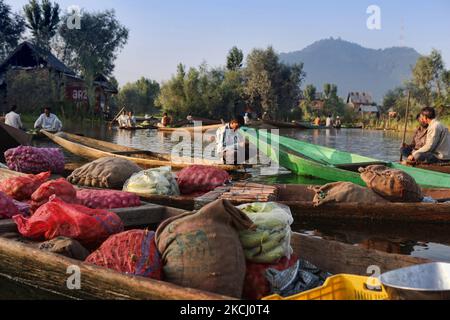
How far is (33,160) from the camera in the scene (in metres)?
7.79

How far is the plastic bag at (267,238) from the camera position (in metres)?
3.14

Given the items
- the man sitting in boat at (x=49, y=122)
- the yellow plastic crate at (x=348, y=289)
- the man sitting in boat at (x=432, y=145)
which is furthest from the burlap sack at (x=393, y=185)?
the man sitting in boat at (x=49, y=122)

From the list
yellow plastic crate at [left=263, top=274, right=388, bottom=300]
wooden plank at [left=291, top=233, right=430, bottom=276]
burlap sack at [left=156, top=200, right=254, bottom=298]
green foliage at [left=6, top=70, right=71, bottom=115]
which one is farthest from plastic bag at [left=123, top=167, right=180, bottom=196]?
green foliage at [left=6, top=70, right=71, bottom=115]

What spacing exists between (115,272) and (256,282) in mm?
885

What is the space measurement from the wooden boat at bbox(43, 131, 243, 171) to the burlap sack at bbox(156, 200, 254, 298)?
5.49m

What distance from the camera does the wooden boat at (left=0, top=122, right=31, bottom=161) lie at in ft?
39.0

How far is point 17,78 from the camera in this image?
3086cm

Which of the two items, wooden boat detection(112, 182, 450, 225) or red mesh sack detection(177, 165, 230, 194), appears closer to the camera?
wooden boat detection(112, 182, 450, 225)

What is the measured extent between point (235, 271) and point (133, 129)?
2530 cm

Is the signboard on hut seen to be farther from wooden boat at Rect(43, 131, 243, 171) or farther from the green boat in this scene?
the green boat

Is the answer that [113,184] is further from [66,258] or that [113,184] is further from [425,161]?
[425,161]

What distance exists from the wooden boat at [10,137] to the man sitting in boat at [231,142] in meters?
5.72

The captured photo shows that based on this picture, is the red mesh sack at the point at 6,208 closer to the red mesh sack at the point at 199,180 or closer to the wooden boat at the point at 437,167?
the red mesh sack at the point at 199,180
